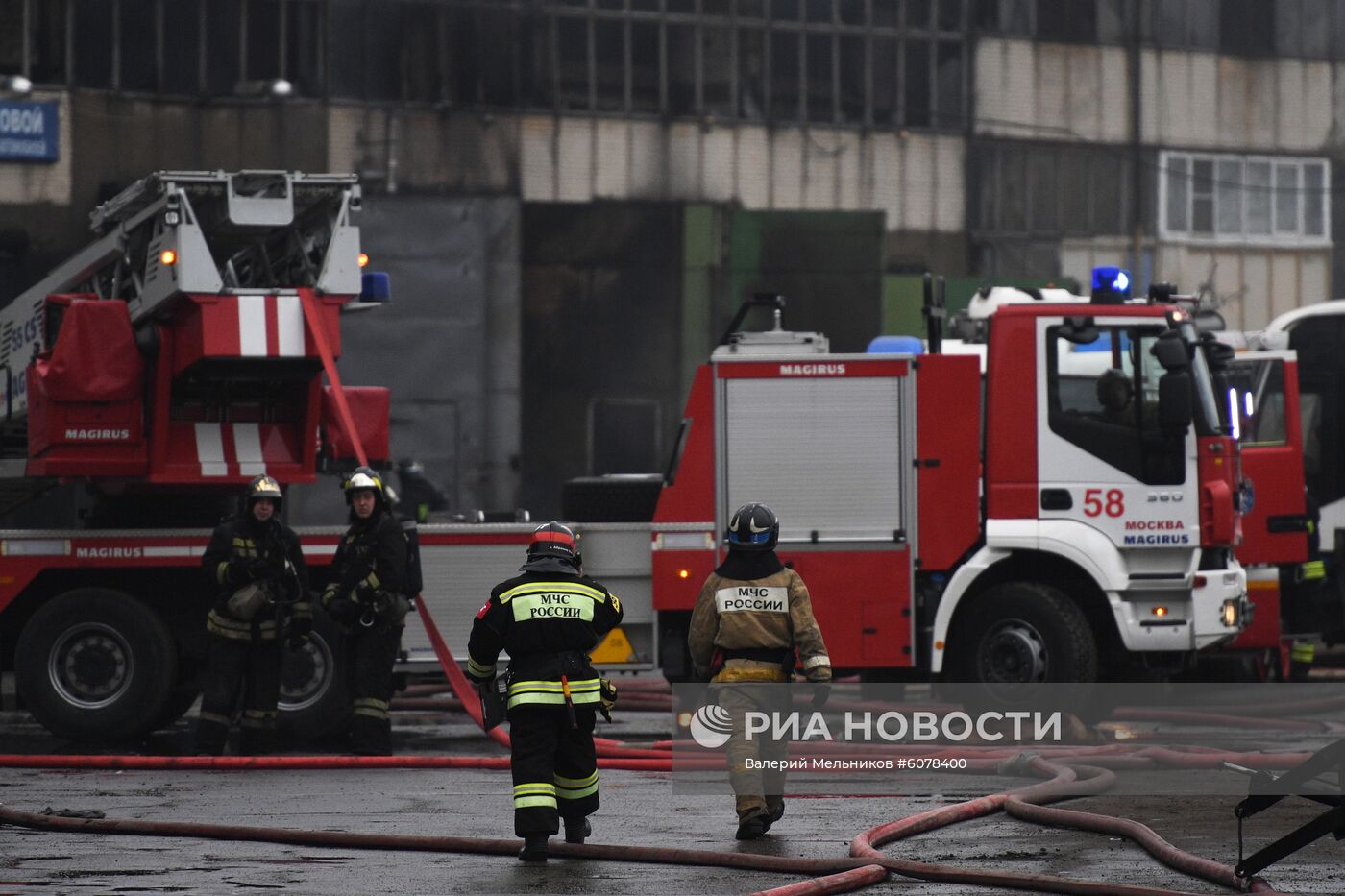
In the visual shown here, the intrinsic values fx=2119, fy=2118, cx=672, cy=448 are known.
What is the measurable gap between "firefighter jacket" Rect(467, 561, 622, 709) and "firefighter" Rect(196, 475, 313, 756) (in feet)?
12.8

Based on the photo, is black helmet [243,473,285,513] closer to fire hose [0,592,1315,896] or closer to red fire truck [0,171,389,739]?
red fire truck [0,171,389,739]

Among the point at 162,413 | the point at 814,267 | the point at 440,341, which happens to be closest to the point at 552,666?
the point at 162,413

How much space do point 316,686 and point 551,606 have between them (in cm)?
471

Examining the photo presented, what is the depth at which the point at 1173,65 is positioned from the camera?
1325 inches

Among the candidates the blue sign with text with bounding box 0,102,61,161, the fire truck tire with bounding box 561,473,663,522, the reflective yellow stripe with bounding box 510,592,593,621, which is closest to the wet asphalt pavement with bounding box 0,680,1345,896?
the reflective yellow stripe with bounding box 510,592,593,621

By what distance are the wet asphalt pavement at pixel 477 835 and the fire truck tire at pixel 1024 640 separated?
155 cm

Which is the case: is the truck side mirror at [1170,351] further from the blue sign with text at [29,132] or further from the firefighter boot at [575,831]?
the blue sign with text at [29,132]

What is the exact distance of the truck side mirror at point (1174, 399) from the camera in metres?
12.4

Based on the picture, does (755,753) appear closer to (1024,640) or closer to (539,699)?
(539,699)

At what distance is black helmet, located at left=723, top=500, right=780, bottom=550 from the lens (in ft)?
29.3

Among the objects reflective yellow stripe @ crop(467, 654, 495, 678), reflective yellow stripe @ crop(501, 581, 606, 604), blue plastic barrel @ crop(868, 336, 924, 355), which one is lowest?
reflective yellow stripe @ crop(467, 654, 495, 678)

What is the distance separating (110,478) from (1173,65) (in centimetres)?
2445

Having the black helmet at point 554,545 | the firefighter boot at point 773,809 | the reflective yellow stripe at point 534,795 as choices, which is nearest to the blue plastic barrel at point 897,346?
the firefighter boot at point 773,809

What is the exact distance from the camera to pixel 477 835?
896 centimetres
